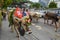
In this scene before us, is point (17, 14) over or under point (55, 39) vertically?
over

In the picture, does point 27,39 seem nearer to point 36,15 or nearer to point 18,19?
point 18,19

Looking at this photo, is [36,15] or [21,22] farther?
[36,15]

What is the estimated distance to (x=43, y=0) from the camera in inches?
5143

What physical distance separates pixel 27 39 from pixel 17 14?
1.70 m

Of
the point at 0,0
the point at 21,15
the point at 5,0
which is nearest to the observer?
the point at 21,15

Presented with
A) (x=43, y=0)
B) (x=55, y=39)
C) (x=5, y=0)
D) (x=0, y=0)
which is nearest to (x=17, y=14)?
(x=55, y=39)

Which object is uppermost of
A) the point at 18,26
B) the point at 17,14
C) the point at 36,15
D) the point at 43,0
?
the point at 17,14

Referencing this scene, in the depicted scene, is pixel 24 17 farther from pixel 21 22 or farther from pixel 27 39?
pixel 27 39

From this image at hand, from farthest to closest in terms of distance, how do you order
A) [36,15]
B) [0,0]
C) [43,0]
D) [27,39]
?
[43,0], [36,15], [0,0], [27,39]

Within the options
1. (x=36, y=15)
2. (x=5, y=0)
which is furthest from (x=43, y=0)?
(x=5, y=0)

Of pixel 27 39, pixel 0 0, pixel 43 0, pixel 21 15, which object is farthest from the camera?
pixel 43 0

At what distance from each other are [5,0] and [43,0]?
11669 cm

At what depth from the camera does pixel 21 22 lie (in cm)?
1048

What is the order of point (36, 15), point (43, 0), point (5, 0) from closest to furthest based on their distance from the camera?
point (5, 0) < point (36, 15) < point (43, 0)
